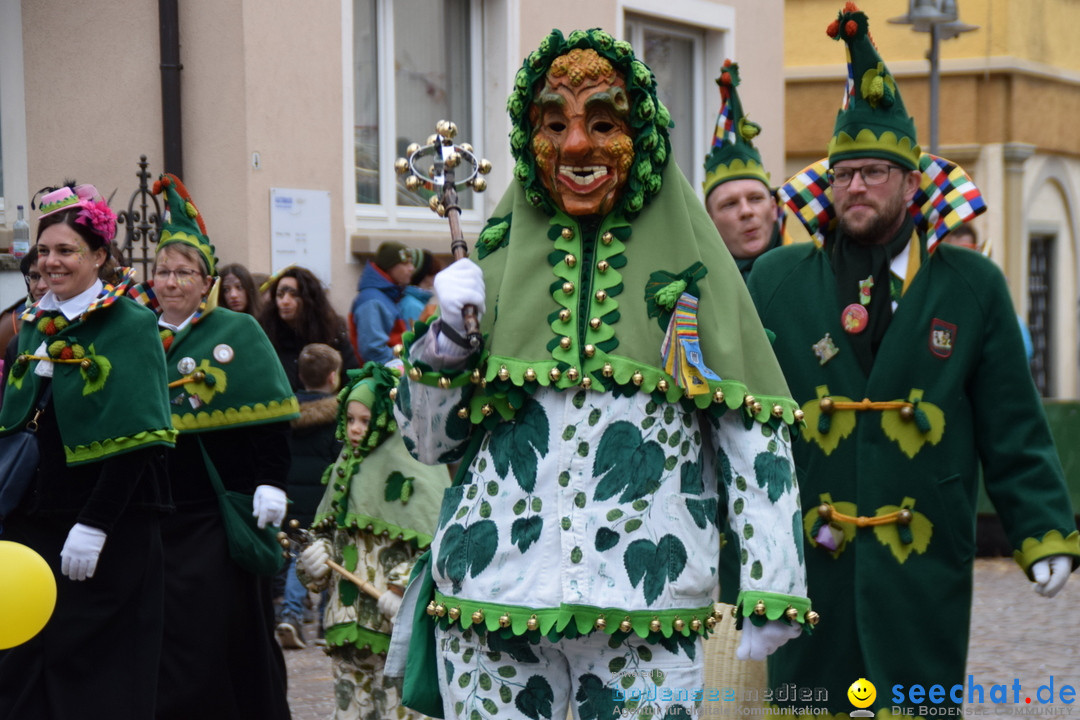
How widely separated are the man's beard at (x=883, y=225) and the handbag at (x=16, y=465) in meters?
2.60

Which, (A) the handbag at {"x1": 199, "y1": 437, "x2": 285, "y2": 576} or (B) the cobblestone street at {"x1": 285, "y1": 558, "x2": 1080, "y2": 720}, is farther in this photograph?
(B) the cobblestone street at {"x1": 285, "y1": 558, "x2": 1080, "y2": 720}

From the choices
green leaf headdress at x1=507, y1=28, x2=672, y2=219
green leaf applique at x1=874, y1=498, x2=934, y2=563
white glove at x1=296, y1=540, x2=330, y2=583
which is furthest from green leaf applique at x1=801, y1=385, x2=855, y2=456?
white glove at x1=296, y1=540, x2=330, y2=583

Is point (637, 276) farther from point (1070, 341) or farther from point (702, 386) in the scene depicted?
point (1070, 341)

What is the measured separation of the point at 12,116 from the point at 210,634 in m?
5.57

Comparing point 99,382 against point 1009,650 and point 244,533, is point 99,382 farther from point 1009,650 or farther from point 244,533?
point 1009,650

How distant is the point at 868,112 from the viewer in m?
4.49

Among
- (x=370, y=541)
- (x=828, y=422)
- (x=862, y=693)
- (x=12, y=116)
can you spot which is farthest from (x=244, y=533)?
(x=12, y=116)

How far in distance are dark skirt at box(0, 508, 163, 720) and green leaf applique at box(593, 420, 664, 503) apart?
2.29m

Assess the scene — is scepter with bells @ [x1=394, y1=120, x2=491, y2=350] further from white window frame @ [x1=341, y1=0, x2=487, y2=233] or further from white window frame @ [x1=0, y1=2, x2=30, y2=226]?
white window frame @ [x1=0, y1=2, x2=30, y2=226]

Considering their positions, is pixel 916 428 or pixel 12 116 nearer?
pixel 916 428

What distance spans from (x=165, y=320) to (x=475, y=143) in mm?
5733

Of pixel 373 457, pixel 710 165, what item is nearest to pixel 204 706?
pixel 373 457

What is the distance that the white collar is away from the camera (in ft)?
16.8

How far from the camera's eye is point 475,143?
11.6m
